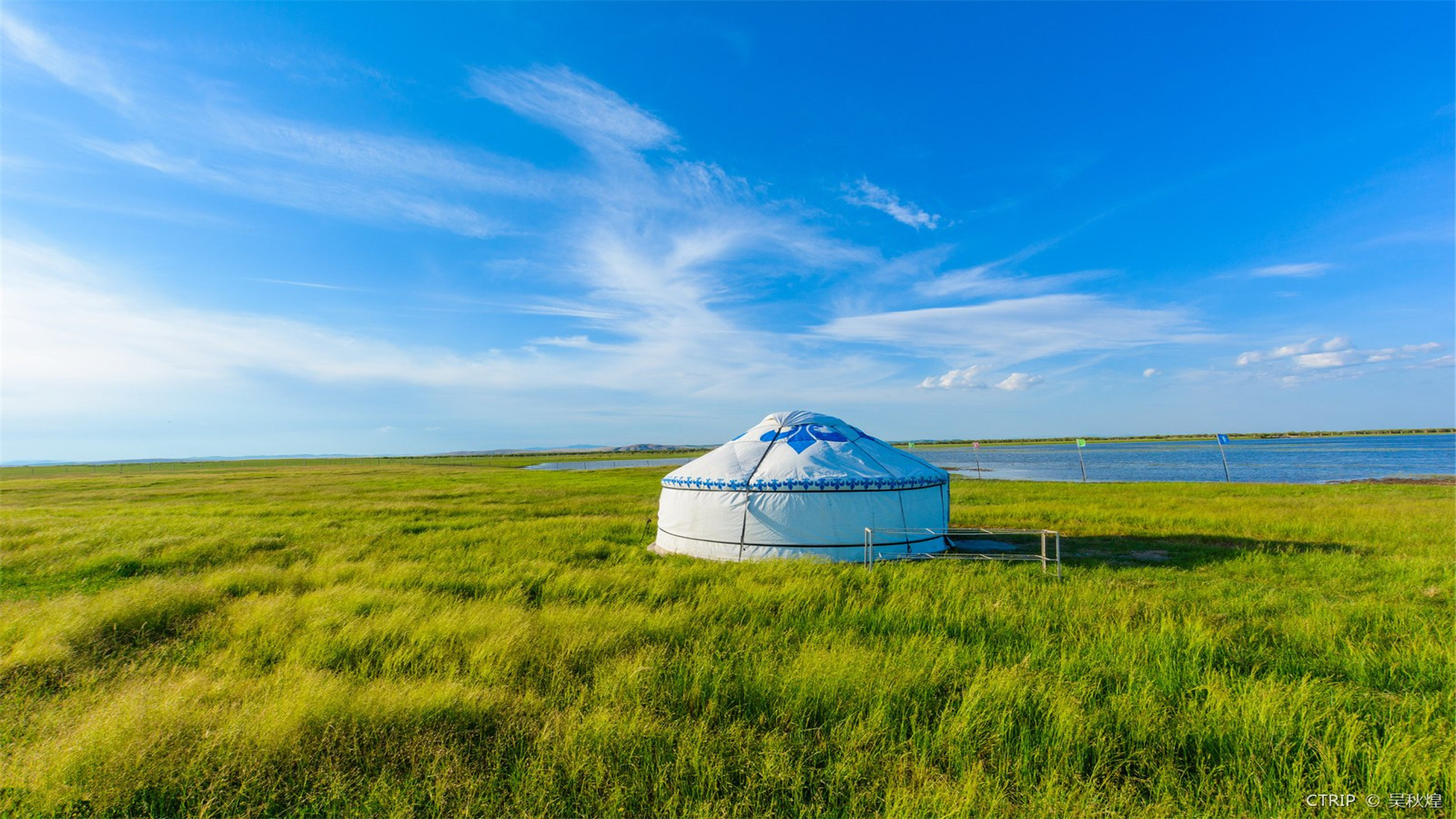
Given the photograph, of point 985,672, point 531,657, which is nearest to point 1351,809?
point 985,672

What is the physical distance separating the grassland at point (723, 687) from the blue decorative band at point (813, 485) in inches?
60.6

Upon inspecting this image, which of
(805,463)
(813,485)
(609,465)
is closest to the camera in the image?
(813,485)

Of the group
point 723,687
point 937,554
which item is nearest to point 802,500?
point 937,554

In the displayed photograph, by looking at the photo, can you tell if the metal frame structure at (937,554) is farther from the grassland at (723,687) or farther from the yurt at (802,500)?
the grassland at (723,687)

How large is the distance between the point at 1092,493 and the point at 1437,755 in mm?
21409

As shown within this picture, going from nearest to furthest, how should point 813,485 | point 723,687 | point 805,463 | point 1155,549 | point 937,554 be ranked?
point 723,687 < point 813,485 < point 805,463 < point 937,554 < point 1155,549

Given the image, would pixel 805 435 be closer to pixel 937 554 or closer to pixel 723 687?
pixel 937 554

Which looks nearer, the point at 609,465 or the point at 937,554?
the point at 937,554

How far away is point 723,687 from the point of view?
428 centimetres

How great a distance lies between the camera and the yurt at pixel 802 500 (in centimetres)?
1005

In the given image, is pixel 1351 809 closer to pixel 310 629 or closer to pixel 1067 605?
pixel 1067 605

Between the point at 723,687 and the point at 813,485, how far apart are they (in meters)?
6.02

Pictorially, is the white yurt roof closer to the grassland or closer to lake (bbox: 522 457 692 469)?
the grassland

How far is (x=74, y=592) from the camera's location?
309 inches
